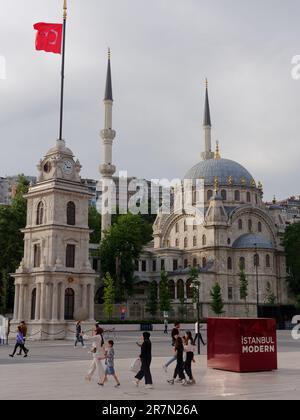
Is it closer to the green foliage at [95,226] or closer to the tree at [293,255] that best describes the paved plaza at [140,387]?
the tree at [293,255]

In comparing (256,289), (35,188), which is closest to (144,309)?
(256,289)

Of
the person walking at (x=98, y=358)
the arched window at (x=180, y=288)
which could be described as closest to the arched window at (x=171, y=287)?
the arched window at (x=180, y=288)

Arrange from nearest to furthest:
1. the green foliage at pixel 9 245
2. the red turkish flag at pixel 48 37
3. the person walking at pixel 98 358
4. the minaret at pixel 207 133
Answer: the person walking at pixel 98 358, the red turkish flag at pixel 48 37, the green foliage at pixel 9 245, the minaret at pixel 207 133

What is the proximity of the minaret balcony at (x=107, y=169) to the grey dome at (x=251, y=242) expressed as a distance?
746 inches

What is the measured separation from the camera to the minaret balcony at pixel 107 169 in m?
70.4

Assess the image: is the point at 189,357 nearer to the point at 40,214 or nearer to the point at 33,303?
the point at 33,303

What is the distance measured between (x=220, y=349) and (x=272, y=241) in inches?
2469

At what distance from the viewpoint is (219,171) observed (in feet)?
270

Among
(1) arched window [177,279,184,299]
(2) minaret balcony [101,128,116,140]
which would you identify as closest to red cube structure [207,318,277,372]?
(1) arched window [177,279,184,299]

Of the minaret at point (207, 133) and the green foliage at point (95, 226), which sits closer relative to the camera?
the green foliage at point (95, 226)

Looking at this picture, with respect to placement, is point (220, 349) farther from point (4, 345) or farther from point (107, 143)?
point (107, 143)

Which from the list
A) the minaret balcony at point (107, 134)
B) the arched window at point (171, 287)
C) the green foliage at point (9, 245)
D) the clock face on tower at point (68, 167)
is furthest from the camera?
the arched window at point (171, 287)
